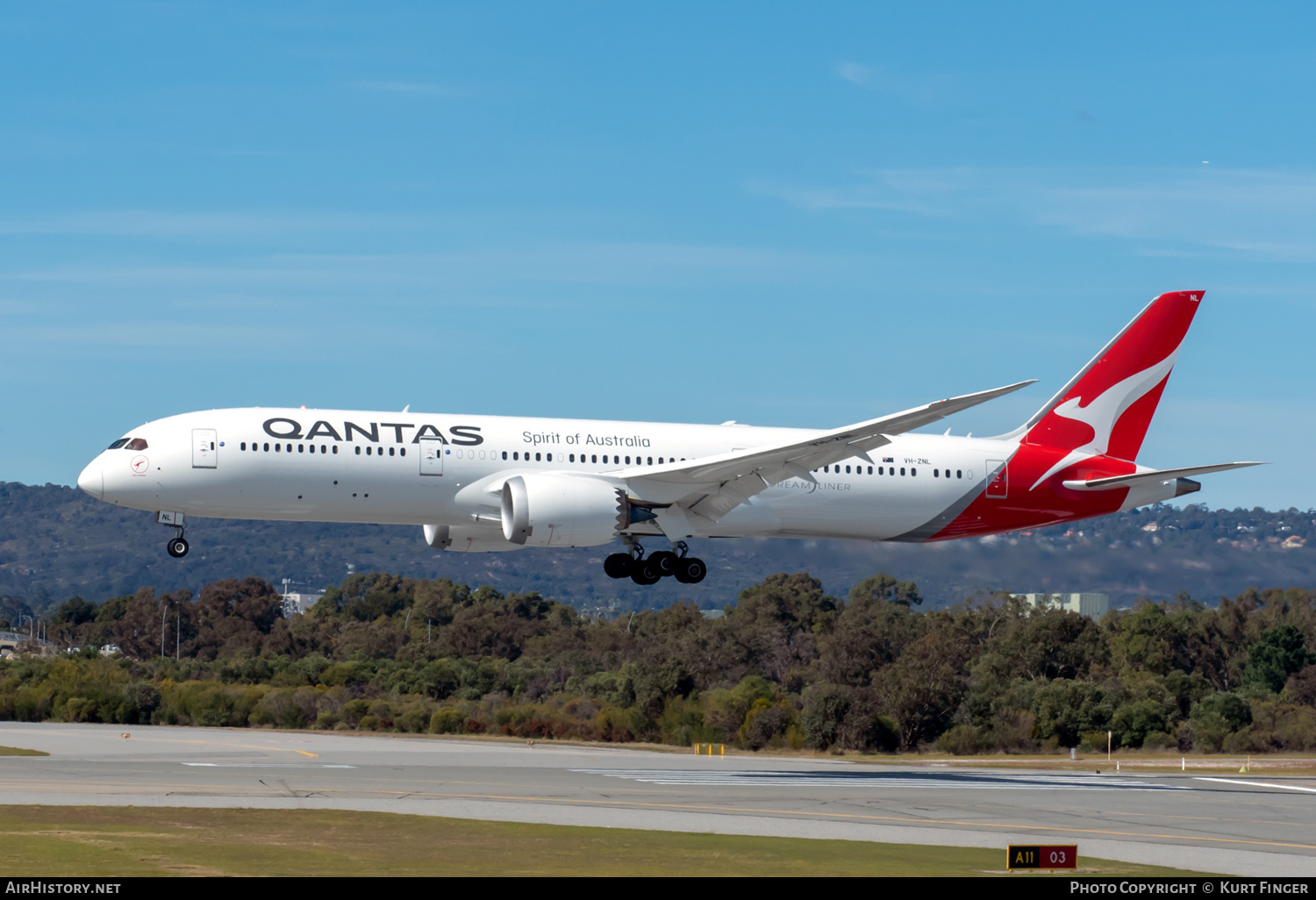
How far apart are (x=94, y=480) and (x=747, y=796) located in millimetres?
19288

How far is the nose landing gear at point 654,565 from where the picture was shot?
44.7 metres

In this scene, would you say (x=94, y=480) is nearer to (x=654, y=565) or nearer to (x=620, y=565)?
(x=620, y=565)

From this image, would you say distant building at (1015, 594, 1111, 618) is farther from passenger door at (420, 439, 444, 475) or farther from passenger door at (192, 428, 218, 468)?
passenger door at (192, 428, 218, 468)

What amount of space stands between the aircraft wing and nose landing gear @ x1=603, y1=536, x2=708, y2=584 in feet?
5.42

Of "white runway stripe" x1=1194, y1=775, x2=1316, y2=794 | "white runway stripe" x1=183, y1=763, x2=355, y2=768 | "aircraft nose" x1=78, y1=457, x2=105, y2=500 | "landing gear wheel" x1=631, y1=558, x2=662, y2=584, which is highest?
"aircraft nose" x1=78, y1=457, x2=105, y2=500

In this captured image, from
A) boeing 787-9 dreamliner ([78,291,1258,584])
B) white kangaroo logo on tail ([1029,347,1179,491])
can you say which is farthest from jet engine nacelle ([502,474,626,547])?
white kangaroo logo on tail ([1029,347,1179,491])

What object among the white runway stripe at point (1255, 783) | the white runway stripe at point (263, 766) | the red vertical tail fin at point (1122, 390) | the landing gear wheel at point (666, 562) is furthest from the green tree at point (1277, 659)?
the white runway stripe at point (263, 766)

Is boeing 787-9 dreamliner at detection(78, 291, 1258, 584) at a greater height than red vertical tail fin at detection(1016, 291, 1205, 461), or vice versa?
red vertical tail fin at detection(1016, 291, 1205, 461)

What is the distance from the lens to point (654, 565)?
4503 cm

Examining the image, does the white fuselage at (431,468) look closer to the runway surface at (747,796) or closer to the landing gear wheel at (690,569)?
the landing gear wheel at (690,569)

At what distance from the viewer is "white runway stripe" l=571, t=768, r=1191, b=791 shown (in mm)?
46281

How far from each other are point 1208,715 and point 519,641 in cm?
6497

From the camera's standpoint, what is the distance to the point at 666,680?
3816 inches
